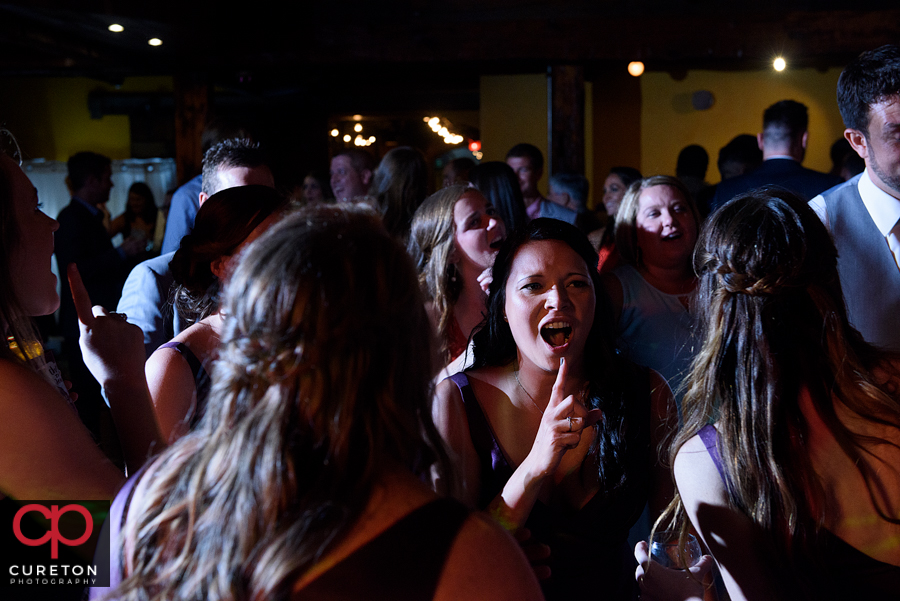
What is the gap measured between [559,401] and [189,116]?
603 cm

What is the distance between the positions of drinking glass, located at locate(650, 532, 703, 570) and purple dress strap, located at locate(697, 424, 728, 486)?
0.13 meters

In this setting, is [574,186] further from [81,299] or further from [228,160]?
[81,299]

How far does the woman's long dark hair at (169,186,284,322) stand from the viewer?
1903 millimetres

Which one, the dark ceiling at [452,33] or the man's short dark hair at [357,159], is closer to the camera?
the man's short dark hair at [357,159]

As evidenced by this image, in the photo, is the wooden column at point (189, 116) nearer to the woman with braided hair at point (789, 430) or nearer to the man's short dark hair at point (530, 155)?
the man's short dark hair at point (530, 155)

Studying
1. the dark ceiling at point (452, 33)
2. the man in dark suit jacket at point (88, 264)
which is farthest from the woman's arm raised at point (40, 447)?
the dark ceiling at point (452, 33)

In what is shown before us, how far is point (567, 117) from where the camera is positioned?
6.17 metres

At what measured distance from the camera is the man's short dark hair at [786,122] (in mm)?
3553

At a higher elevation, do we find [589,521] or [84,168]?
[84,168]

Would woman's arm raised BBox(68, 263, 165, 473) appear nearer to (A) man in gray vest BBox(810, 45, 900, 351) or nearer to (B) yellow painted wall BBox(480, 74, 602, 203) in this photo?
(A) man in gray vest BBox(810, 45, 900, 351)

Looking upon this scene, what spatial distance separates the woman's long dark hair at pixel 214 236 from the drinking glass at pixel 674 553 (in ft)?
4.06

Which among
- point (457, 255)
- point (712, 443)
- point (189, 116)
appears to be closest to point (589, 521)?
point (712, 443)

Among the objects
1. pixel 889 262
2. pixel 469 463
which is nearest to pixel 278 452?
pixel 469 463

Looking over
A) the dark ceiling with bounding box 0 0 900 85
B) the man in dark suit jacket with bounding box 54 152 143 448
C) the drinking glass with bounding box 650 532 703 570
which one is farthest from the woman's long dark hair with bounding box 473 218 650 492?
the dark ceiling with bounding box 0 0 900 85
